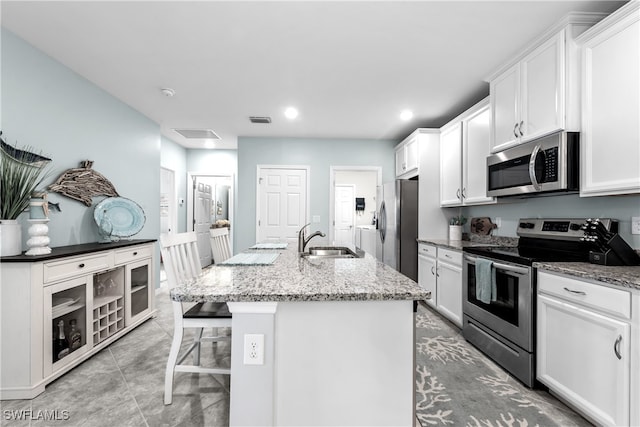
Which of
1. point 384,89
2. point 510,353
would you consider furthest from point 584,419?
point 384,89

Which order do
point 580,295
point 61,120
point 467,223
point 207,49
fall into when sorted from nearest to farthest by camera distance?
point 580,295
point 207,49
point 61,120
point 467,223

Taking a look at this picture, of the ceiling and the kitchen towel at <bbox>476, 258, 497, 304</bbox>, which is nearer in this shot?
the ceiling

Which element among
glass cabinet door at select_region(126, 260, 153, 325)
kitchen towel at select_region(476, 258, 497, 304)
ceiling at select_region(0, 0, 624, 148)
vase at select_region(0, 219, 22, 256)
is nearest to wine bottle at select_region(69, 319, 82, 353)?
glass cabinet door at select_region(126, 260, 153, 325)

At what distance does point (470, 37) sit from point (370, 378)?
2.38m

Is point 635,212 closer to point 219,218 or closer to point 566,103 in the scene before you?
point 566,103

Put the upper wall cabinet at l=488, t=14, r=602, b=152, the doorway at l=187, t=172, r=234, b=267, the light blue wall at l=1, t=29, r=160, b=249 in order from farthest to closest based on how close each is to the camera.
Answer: the doorway at l=187, t=172, r=234, b=267 → the light blue wall at l=1, t=29, r=160, b=249 → the upper wall cabinet at l=488, t=14, r=602, b=152

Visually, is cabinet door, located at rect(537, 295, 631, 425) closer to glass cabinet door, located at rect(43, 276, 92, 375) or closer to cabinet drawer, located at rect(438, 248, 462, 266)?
cabinet drawer, located at rect(438, 248, 462, 266)

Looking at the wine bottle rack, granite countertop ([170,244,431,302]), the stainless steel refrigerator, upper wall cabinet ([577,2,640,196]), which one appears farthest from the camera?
the stainless steel refrigerator

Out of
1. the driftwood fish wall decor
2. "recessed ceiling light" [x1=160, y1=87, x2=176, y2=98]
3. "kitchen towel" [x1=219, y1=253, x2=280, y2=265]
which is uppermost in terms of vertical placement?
"recessed ceiling light" [x1=160, y1=87, x2=176, y2=98]

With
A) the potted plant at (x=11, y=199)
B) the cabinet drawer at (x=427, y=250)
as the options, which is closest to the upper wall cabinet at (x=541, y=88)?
the cabinet drawer at (x=427, y=250)

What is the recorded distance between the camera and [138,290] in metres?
3.22

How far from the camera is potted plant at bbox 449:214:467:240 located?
12.6ft

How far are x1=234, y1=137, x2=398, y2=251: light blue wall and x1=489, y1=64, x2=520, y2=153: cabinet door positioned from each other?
2.54m

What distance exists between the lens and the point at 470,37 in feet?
7.32
